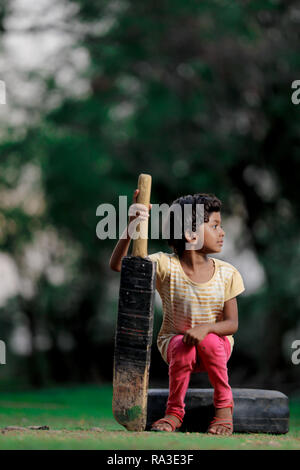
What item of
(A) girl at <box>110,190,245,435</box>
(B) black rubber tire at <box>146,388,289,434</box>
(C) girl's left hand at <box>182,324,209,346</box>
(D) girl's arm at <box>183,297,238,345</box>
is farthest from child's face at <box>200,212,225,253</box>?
(B) black rubber tire at <box>146,388,289,434</box>

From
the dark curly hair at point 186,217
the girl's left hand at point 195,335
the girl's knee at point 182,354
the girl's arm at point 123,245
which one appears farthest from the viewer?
the dark curly hair at point 186,217

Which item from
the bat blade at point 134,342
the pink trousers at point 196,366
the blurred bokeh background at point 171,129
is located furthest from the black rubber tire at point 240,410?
the blurred bokeh background at point 171,129

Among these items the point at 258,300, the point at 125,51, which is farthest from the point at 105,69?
the point at 258,300

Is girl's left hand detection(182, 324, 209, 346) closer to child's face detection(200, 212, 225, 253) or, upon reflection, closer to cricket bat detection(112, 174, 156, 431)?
cricket bat detection(112, 174, 156, 431)

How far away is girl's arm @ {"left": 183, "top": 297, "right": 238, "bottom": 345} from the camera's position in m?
4.45

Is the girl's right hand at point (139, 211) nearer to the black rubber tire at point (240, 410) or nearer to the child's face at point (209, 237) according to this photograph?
the child's face at point (209, 237)

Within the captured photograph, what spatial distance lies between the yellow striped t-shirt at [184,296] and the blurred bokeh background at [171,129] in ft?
29.6

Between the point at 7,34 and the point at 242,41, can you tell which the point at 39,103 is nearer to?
the point at 7,34

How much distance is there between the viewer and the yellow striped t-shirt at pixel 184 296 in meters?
4.69

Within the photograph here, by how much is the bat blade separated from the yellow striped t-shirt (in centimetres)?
22

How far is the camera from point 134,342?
178 inches

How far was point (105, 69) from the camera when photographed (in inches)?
603

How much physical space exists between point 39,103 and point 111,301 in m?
6.57

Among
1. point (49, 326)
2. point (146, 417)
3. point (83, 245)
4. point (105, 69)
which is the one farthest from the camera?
point (49, 326)
